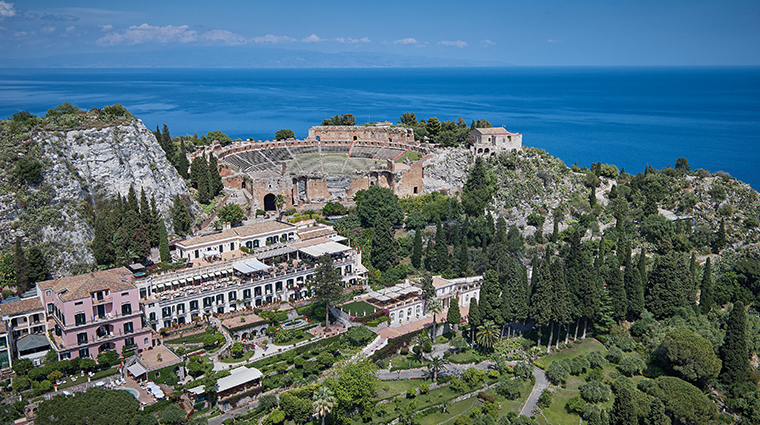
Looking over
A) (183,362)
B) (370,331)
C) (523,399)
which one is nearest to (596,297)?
(523,399)

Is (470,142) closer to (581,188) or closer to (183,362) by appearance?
(581,188)

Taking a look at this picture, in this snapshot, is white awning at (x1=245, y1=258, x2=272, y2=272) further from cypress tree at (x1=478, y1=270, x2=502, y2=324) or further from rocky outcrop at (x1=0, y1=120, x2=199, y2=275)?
cypress tree at (x1=478, y1=270, x2=502, y2=324)

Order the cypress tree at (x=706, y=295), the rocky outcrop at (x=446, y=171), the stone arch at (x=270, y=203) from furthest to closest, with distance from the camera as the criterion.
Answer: the rocky outcrop at (x=446, y=171)
the stone arch at (x=270, y=203)
the cypress tree at (x=706, y=295)

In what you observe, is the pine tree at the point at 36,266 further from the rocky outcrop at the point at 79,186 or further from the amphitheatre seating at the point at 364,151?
the amphitheatre seating at the point at 364,151

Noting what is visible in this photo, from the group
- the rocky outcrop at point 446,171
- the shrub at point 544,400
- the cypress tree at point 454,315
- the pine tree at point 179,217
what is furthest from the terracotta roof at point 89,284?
the rocky outcrop at point 446,171

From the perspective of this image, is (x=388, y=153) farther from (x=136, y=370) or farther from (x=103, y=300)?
(x=136, y=370)

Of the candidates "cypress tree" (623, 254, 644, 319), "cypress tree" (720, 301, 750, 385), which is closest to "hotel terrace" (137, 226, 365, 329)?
"cypress tree" (623, 254, 644, 319)

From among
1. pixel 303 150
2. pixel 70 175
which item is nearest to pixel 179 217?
pixel 70 175

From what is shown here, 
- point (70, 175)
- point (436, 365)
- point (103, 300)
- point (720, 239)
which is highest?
point (70, 175)
